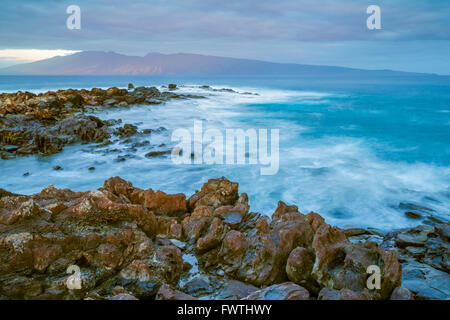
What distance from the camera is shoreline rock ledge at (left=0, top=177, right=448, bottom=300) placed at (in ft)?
10.7

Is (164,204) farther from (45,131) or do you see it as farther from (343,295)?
(45,131)

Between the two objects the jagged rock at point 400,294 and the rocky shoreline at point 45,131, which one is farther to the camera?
the rocky shoreline at point 45,131

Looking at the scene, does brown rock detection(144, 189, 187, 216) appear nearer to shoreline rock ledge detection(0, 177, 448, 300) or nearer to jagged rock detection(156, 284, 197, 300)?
shoreline rock ledge detection(0, 177, 448, 300)

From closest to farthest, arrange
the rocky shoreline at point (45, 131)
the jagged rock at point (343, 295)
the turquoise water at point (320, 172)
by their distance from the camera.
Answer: the jagged rock at point (343, 295) < the turquoise water at point (320, 172) < the rocky shoreline at point (45, 131)

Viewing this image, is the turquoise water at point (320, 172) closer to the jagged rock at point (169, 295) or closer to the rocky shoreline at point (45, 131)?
the rocky shoreline at point (45, 131)

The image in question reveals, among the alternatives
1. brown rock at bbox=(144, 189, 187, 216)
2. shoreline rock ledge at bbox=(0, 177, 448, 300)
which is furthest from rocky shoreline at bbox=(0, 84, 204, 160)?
shoreline rock ledge at bbox=(0, 177, 448, 300)

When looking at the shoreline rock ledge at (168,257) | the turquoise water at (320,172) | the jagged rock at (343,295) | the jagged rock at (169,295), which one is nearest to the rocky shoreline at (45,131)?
the turquoise water at (320,172)

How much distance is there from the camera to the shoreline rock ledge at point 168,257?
3.26m

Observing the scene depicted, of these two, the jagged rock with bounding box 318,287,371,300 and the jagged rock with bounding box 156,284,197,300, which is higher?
the jagged rock with bounding box 318,287,371,300

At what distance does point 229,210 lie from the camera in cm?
528
